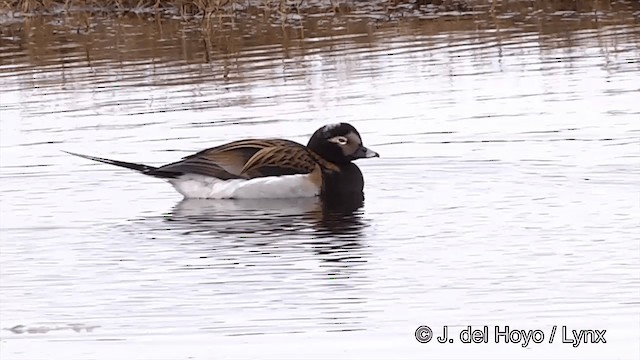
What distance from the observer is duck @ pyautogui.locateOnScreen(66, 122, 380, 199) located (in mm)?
12359

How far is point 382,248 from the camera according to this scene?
10.2 m

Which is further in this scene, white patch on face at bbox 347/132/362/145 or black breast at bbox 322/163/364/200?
white patch on face at bbox 347/132/362/145

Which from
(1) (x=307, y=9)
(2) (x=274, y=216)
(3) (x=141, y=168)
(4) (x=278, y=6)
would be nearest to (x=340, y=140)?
(2) (x=274, y=216)

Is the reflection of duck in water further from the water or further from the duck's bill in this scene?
the duck's bill

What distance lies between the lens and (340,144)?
1268cm

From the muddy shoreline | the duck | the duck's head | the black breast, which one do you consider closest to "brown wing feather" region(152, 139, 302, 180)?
the duck

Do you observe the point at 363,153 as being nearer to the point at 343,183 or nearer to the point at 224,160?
the point at 343,183

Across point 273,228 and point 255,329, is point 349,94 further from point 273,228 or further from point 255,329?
point 255,329

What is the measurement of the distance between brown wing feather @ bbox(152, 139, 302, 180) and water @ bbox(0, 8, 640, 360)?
271 millimetres

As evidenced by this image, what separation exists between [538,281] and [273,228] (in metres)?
2.44

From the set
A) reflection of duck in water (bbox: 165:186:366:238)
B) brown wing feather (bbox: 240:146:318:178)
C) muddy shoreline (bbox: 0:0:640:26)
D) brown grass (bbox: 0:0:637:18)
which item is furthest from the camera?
brown grass (bbox: 0:0:637:18)

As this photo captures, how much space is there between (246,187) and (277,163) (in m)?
0.27

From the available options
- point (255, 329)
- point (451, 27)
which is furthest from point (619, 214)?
point (451, 27)

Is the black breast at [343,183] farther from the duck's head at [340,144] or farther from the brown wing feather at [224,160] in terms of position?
the brown wing feather at [224,160]
